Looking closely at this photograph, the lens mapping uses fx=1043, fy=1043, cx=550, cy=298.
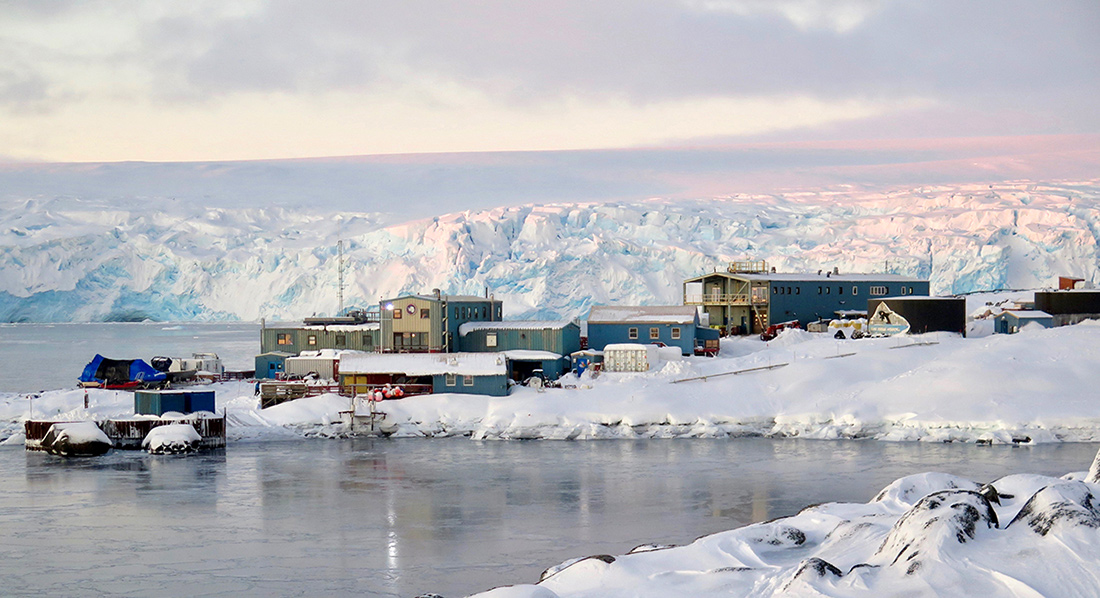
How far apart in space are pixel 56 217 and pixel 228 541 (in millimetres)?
96989

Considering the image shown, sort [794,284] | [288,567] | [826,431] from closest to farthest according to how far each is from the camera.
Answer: [288,567] → [826,431] → [794,284]

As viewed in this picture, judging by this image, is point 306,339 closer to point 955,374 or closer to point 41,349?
point 955,374

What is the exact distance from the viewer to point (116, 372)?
33938 mm

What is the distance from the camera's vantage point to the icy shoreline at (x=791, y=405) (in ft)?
81.6

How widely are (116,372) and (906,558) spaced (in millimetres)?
30852

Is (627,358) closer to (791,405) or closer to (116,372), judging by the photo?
(791,405)

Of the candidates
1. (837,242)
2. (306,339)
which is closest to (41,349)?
(306,339)

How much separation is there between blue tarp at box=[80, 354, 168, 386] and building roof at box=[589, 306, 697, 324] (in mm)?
14171

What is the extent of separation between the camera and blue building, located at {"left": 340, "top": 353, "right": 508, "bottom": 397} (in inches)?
1142

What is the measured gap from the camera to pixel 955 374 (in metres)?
26.8

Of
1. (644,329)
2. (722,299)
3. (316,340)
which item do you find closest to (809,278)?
(722,299)

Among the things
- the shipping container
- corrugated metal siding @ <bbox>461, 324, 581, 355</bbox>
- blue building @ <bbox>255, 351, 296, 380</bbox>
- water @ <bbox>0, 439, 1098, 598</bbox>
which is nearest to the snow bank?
water @ <bbox>0, 439, 1098, 598</bbox>

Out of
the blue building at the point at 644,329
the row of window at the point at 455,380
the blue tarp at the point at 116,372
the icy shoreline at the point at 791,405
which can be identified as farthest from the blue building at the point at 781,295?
the blue tarp at the point at 116,372

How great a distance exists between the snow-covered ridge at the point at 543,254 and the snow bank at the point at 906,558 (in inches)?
2108
